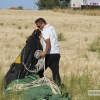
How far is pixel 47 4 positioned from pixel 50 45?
7177cm

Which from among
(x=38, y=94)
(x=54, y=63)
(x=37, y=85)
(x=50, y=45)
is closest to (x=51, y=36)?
(x=50, y=45)

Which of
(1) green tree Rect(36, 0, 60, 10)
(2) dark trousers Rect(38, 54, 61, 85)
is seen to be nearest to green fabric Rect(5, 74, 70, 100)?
(2) dark trousers Rect(38, 54, 61, 85)

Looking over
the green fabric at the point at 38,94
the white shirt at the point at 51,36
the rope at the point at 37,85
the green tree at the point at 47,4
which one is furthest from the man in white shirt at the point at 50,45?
the green tree at the point at 47,4

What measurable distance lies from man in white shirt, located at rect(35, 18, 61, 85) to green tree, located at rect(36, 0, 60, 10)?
2783 inches

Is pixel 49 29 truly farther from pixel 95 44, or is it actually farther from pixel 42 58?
pixel 95 44

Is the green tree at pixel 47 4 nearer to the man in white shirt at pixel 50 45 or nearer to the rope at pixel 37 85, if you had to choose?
the man in white shirt at pixel 50 45

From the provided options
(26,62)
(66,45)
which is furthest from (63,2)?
(26,62)

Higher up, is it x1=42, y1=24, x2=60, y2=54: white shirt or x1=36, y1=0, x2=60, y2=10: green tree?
x1=42, y1=24, x2=60, y2=54: white shirt

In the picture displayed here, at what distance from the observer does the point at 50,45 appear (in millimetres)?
7016

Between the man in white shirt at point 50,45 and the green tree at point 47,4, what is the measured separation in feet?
232

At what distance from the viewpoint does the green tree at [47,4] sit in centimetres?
7756

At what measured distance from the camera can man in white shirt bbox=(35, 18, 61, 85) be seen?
6.96 meters

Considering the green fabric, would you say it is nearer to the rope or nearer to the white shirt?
the rope

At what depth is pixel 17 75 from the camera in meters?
7.27
